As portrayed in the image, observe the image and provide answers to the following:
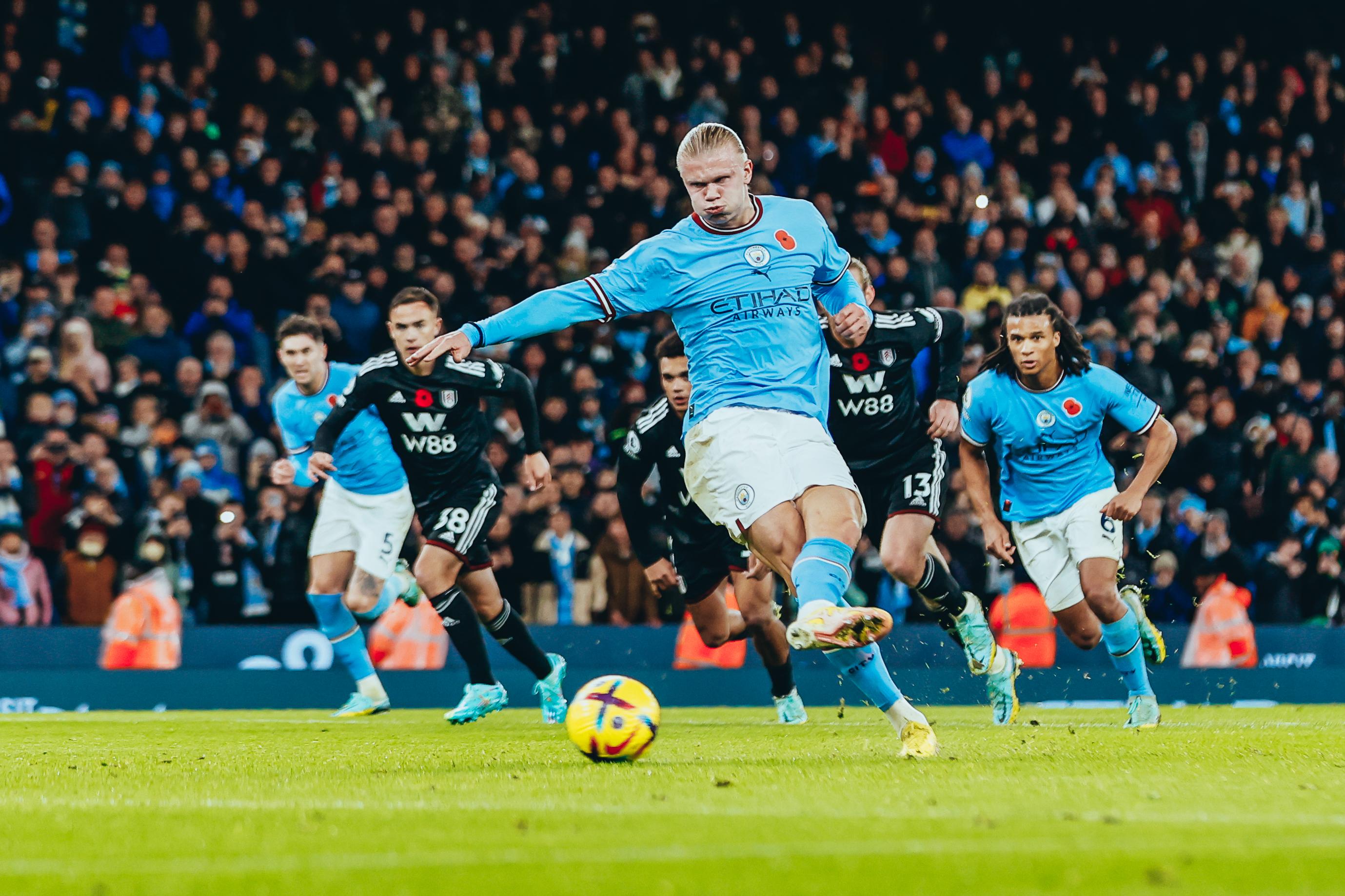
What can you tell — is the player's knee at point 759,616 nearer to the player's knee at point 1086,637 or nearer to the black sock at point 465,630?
the black sock at point 465,630

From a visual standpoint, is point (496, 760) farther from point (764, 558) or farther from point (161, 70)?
point (161, 70)

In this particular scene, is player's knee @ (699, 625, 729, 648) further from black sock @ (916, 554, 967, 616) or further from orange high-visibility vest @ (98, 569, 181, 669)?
orange high-visibility vest @ (98, 569, 181, 669)

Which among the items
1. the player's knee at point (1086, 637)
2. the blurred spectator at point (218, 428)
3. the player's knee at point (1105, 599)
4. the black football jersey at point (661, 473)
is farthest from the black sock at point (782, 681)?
the blurred spectator at point (218, 428)

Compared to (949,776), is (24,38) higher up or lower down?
higher up

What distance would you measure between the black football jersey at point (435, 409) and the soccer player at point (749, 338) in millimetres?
3635

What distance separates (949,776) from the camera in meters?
5.65

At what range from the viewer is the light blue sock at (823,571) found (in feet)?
19.8

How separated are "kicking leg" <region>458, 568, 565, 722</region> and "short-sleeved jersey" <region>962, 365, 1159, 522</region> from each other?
3.10 meters

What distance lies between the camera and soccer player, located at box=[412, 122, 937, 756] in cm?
643

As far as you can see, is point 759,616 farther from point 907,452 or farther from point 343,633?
point 343,633

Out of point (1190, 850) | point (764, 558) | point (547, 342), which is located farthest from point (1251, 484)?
point (1190, 850)

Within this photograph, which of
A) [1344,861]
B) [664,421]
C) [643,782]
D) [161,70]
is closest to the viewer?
[1344,861]

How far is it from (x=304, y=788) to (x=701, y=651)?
884 cm

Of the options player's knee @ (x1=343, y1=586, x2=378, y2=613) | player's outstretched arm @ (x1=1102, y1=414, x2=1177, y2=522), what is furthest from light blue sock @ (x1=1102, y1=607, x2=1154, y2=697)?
player's knee @ (x1=343, y1=586, x2=378, y2=613)
